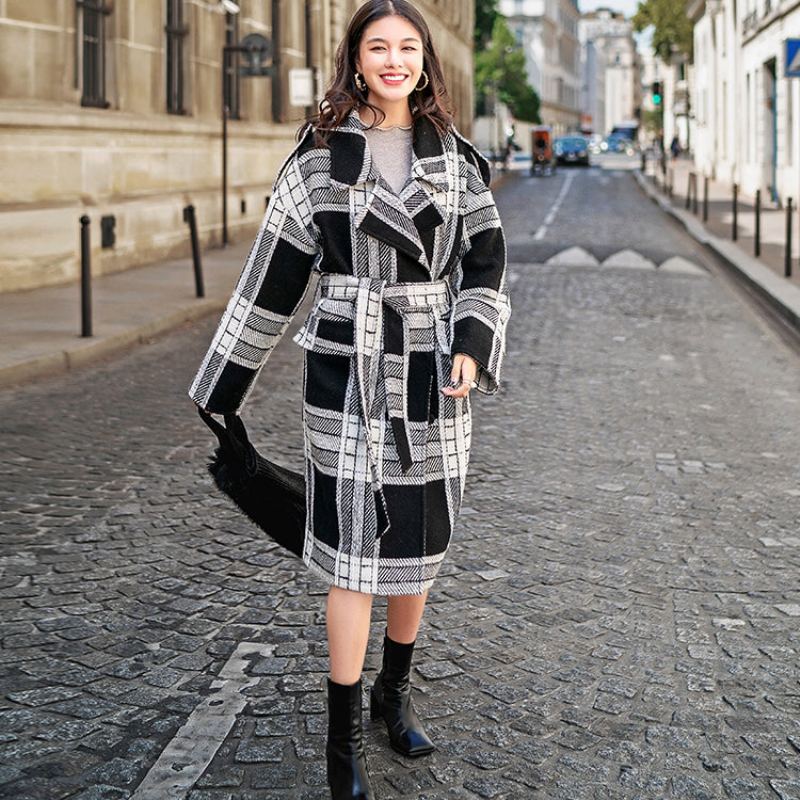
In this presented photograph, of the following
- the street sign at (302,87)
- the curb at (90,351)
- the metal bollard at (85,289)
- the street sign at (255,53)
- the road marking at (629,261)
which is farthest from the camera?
the street sign at (302,87)

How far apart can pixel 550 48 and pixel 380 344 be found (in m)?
132

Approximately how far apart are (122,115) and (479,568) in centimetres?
1311

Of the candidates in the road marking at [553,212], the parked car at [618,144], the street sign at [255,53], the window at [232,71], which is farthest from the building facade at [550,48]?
the street sign at [255,53]

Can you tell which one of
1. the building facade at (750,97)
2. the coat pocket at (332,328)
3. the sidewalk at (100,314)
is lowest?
the sidewalk at (100,314)

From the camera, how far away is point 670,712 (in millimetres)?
3572

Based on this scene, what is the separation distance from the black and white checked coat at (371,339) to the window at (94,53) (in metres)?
14.0

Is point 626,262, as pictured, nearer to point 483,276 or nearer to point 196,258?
point 196,258

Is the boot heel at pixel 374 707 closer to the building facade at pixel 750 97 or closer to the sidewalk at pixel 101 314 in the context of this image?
the sidewalk at pixel 101 314

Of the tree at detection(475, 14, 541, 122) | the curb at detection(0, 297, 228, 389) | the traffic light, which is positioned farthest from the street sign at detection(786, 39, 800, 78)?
the tree at detection(475, 14, 541, 122)

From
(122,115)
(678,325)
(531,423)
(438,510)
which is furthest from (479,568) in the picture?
(122,115)

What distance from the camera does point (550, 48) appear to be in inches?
5133

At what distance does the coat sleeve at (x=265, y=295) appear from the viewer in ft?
9.93

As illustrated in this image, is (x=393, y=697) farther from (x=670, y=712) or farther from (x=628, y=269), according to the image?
(x=628, y=269)

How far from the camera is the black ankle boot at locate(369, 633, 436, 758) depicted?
3.29 meters
